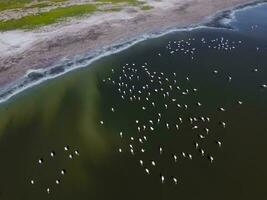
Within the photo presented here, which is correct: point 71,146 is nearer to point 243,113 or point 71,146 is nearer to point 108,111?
point 108,111

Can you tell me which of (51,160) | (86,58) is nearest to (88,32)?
(86,58)

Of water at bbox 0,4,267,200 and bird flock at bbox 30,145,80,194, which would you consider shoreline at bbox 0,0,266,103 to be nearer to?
water at bbox 0,4,267,200

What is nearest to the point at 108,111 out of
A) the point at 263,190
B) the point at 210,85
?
the point at 210,85

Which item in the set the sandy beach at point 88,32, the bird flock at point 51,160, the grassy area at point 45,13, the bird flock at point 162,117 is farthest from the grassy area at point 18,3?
the bird flock at point 51,160

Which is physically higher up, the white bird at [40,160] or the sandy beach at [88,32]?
the white bird at [40,160]

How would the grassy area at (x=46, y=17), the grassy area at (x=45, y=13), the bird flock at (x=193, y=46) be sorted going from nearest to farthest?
the bird flock at (x=193, y=46) < the grassy area at (x=46, y=17) < the grassy area at (x=45, y=13)

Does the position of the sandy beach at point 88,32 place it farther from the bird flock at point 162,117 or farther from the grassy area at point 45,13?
the bird flock at point 162,117
